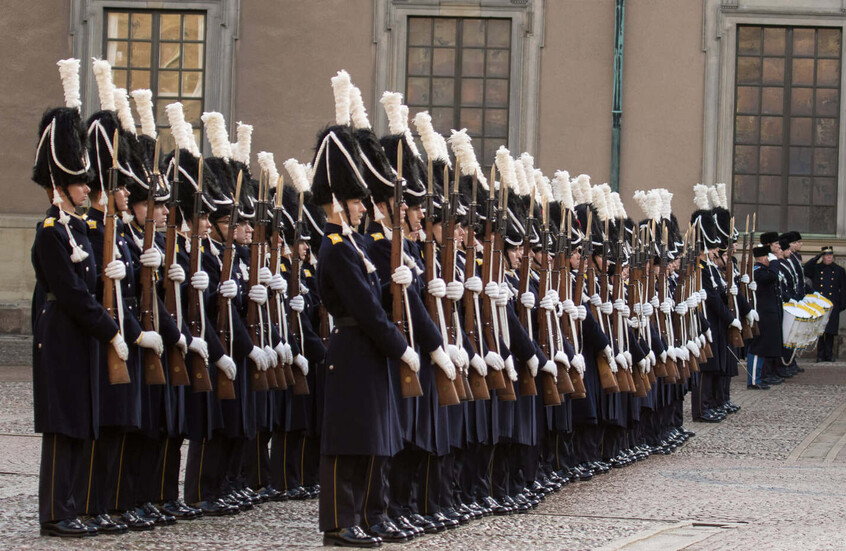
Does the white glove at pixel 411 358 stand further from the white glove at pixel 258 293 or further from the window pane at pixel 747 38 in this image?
the window pane at pixel 747 38

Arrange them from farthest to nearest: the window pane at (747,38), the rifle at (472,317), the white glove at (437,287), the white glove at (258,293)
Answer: the window pane at (747,38)
the white glove at (258,293)
the rifle at (472,317)
the white glove at (437,287)

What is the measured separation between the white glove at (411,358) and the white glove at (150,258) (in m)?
1.38

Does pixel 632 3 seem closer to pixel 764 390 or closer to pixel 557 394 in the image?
pixel 764 390

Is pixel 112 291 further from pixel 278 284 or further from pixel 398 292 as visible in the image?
pixel 278 284

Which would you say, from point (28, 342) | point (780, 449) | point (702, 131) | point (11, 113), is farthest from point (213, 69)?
point (780, 449)

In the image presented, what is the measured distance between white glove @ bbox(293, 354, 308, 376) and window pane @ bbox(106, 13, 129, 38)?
1298cm

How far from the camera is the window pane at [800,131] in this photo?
21.1 m

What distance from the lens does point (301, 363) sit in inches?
364

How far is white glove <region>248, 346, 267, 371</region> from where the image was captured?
28.6ft

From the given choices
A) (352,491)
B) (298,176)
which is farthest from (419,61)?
(352,491)

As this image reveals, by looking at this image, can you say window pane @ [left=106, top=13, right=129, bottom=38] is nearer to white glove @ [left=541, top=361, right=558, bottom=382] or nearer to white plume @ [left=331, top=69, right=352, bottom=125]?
white glove @ [left=541, top=361, right=558, bottom=382]

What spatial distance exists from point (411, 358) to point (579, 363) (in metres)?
2.97

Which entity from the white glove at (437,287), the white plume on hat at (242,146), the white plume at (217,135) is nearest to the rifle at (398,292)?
the white glove at (437,287)

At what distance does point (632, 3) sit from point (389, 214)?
14.1 metres
